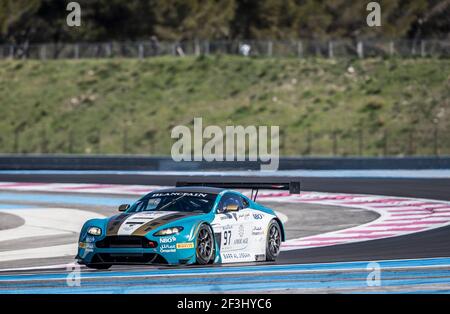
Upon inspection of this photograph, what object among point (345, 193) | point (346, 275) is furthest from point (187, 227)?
point (345, 193)

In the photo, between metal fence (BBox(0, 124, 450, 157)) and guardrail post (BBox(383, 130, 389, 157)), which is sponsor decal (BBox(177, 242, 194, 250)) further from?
guardrail post (BBox(383, 130, 389, 157))

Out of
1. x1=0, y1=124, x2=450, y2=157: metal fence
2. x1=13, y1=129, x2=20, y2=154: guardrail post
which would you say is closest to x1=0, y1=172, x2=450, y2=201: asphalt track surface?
x1=0, y1=124, x2=450, y2=157: metal fence

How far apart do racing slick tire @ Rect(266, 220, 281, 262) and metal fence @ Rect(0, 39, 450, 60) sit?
47.7 meters

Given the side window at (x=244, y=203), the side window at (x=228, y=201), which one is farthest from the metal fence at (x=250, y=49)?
the side window at (x=228, y=201)

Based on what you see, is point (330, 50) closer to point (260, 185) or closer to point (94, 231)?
point (260, 185)

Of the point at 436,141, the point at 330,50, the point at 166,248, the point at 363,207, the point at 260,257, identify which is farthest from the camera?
the point at 330,50

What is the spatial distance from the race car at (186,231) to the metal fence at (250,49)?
158 feet

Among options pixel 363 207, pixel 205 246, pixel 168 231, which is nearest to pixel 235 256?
pixel 205 246

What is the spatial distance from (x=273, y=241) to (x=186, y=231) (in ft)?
8.01

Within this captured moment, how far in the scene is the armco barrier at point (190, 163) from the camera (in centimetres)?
4172

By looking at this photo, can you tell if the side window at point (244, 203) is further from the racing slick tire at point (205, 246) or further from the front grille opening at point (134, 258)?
the front grille opening at point (134, 258)

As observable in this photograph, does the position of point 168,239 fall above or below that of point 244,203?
below

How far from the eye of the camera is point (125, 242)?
1530 cm
